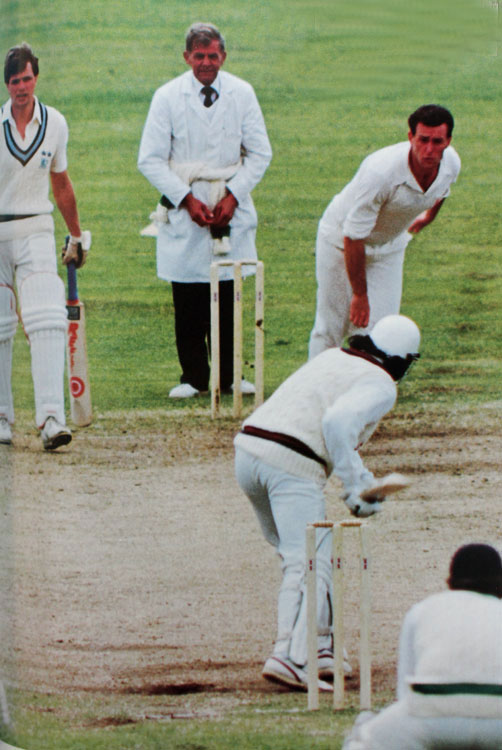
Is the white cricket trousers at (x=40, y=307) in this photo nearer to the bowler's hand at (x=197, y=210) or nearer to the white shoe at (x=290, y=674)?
the bowler's hand at (x=197, y=210)

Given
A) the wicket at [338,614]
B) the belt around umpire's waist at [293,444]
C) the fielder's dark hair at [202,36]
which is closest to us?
the wicket at [338,614]

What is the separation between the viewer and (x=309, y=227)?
525cm

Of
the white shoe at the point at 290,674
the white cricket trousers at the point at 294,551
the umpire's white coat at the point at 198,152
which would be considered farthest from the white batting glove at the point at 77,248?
the white shoe at the point at 290,674

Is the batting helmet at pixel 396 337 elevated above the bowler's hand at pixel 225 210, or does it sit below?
below

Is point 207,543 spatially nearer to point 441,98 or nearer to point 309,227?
point 309,227

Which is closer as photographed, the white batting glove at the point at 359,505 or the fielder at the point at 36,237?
the white batting glove at the point at 359,505

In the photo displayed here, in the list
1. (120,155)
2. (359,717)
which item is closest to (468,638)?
Answer: (359,717)

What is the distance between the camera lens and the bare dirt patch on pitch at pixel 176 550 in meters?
5.10

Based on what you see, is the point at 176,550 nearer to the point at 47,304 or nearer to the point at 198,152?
the point at 47,304

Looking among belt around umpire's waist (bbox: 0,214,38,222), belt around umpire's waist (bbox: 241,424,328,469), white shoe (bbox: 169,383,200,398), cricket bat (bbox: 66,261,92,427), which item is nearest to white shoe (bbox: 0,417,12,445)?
cricket bat (bbox: 66,261,92,427)

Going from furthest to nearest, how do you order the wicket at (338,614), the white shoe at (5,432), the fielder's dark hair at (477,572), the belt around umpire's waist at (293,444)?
the white shoe at (5,432) → the belt around umpire's waist at (293,444) → the wicket at (338,614) → the fielder's dark hair at (477,572)

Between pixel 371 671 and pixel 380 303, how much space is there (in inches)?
54.2

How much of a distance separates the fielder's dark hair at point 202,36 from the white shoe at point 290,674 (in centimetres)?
227

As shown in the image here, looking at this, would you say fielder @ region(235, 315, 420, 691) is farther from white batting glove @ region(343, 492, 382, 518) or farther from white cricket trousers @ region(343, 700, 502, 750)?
white cricket trousers @ region(343, 700, 502, 750)
